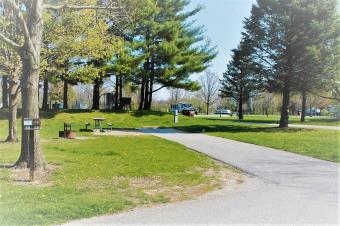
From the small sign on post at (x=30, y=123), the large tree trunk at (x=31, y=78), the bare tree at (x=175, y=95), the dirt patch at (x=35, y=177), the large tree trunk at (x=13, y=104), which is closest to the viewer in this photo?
the dirt patch at (x=35, y=177)

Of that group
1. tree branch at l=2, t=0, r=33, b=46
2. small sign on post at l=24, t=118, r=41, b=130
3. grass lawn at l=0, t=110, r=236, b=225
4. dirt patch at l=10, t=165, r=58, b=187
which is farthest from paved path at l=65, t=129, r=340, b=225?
tree branch at l=2, t=0, r=33, b=46

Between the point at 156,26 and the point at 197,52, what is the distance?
6.20 m

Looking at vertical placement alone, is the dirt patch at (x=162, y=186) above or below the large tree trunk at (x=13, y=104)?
below

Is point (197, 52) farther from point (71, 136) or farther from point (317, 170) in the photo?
point (317, 170)

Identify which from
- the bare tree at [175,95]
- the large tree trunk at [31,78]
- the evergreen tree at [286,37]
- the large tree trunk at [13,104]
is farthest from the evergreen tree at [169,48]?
the bare tree at [175,95]

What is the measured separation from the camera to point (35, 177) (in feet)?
32.6

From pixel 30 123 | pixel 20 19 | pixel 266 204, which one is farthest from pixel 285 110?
pixel 266 204

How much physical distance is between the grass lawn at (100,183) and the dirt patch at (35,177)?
0.02 meters

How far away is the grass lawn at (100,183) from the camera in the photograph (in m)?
6.99

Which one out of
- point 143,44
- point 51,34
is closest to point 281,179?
point 51,34

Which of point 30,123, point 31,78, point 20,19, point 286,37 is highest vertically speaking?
point 286,37

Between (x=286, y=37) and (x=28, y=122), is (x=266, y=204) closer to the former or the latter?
(x=28, y=122)

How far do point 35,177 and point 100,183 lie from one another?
1.59 meters

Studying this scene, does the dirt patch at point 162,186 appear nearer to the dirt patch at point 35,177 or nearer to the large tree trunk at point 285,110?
the dirt patch at point 35,177
